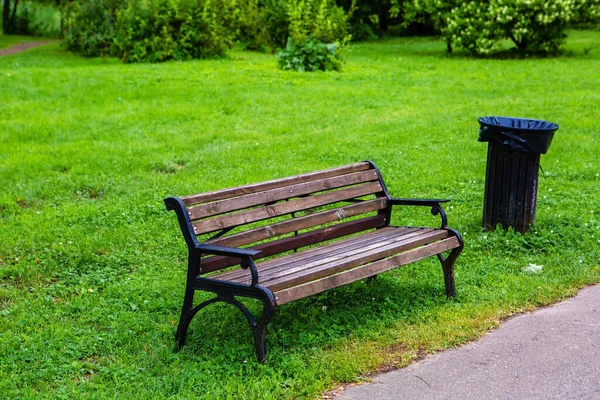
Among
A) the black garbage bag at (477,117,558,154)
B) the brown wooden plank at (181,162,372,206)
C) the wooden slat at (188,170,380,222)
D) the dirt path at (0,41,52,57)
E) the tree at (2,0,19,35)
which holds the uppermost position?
the tree at (2,0,19,35)

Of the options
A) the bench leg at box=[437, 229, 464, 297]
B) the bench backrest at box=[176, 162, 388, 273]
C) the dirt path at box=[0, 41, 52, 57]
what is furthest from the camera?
the dirt path at box=[0, 41, 52, 57]

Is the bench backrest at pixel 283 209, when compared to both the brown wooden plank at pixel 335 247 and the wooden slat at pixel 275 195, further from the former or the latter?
the brown wooden plank at pixel 335 247

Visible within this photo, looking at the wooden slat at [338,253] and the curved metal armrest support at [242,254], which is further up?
the curved metal armrest support at [242,254]

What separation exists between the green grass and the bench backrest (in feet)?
1.48

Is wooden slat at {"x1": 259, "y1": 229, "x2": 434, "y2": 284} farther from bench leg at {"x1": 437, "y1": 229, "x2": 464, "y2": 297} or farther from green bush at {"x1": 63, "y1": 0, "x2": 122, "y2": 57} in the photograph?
green bush at {"x1": 63, "y1": 0, "x2": 122, "y2": 57}

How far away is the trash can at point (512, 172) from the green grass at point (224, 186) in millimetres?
197

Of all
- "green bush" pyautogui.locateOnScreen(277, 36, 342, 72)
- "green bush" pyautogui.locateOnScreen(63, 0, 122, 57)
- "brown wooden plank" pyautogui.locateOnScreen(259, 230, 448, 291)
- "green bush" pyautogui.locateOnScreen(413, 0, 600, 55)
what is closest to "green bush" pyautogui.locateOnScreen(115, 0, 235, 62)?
"green bush" pyautogui.locateOnScreen(63, 0, 122, 57)

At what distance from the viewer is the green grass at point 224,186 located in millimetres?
4617

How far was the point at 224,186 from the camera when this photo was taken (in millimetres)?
8547

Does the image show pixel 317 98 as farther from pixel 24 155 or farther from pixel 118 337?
pixel 118 337

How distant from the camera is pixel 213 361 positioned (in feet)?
15.0

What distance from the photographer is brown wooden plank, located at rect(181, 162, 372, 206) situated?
4836 mm

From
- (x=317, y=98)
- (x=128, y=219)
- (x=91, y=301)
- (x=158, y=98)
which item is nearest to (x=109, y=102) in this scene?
(x=158, y=98)

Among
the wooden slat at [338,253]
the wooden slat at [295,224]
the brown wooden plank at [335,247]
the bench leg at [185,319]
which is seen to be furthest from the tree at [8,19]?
the bench leg at [185,319]
